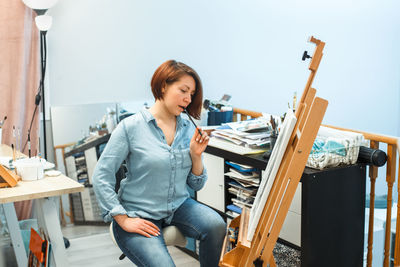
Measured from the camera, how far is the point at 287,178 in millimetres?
1613

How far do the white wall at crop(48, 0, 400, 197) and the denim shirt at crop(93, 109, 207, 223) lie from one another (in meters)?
1.74

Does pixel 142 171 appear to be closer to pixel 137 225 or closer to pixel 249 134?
pixel 137 225

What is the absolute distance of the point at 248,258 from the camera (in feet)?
5.52

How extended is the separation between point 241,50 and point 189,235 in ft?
8.34

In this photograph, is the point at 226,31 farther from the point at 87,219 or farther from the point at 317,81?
the point at 87,219

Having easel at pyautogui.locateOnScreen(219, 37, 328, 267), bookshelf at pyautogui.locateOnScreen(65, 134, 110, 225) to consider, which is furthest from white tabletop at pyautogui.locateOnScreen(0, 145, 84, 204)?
bookshelf at pyautogui.locateOnScreen(65, 134, 110, 225)

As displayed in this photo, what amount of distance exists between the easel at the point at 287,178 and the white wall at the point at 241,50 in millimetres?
2219

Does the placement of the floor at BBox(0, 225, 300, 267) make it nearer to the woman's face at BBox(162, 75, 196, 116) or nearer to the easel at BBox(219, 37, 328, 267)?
the easel at BBox(219, 37, 328, 267)

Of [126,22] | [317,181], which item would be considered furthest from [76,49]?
[317,181]

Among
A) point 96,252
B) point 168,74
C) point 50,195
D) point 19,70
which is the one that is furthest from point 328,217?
point 19,70

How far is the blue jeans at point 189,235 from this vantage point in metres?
1.79

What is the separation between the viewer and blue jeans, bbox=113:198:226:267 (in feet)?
5.88

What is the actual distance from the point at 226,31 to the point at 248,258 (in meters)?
2.77

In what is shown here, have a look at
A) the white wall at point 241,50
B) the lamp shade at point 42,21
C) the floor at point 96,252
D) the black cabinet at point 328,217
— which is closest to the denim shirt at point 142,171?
the black cabinet at point 328,217
